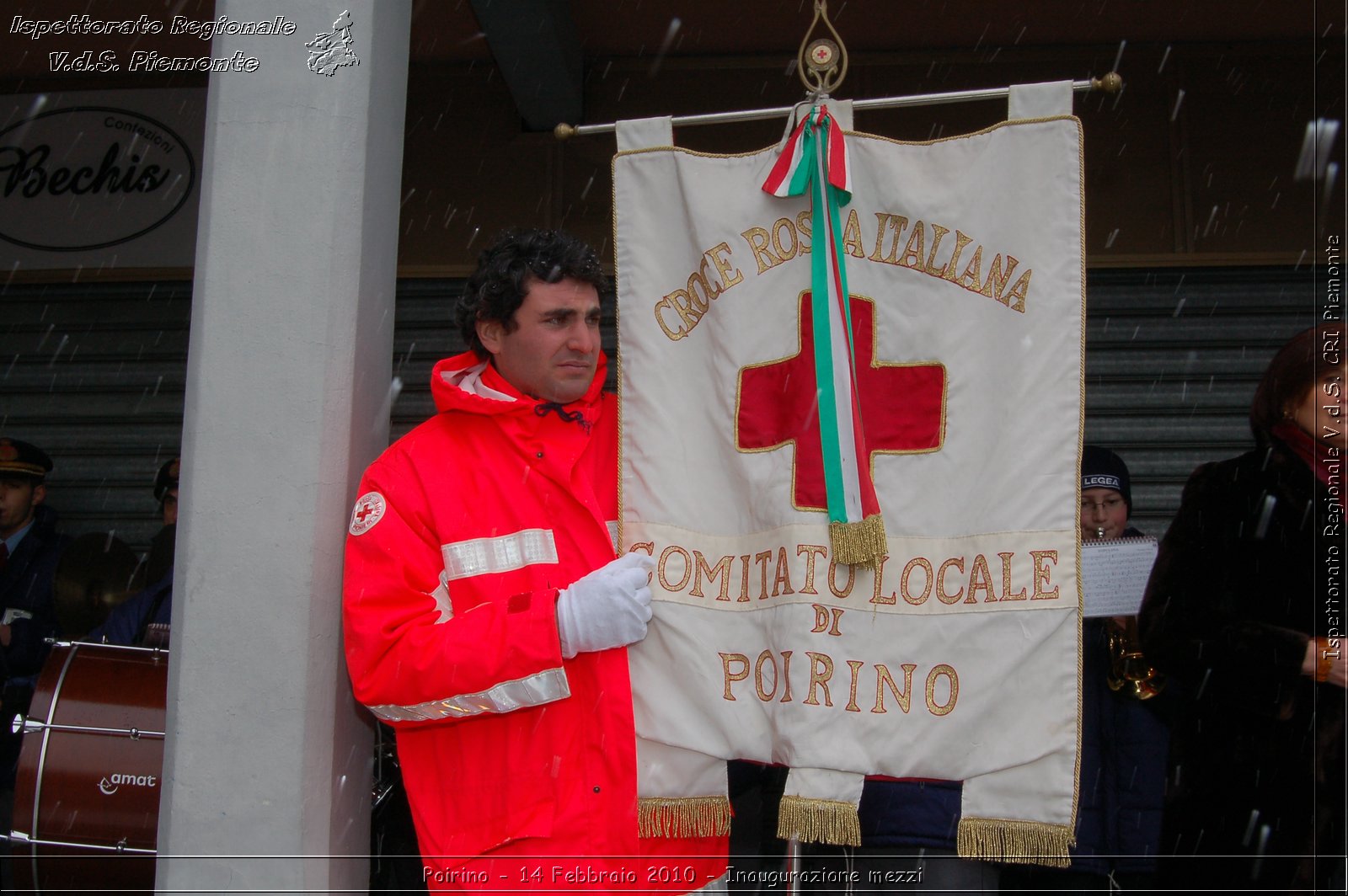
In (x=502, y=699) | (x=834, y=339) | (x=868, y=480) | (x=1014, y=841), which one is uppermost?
(x=834, y=339)

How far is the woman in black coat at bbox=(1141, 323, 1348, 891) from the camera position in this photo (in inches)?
110

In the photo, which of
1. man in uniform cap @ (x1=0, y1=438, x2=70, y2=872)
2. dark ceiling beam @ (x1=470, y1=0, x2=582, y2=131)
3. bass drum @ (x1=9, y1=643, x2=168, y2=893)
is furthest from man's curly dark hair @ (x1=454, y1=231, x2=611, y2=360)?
man in uniform cap @ (x1=0, y1=438, x2=70, y2=872)

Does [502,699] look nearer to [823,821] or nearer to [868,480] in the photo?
[823,821]

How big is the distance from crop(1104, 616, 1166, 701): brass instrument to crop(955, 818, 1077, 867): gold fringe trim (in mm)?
1337

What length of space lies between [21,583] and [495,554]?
11.6 feet

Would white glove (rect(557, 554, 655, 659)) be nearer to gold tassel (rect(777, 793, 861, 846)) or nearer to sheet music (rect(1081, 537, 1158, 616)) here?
gold tassel (rect(777, 793, 861, 846))

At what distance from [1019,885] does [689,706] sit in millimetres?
1866

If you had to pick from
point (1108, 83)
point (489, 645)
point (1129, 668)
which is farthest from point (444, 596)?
point (1129, 668)

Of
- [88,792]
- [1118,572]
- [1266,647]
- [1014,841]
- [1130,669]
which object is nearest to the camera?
[1014,841]

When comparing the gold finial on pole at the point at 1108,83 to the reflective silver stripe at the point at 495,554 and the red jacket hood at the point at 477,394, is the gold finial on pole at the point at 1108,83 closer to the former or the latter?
the red jacket hood at the point at 477,394

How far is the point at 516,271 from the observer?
306 cm

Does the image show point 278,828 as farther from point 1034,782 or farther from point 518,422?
point 1034,782

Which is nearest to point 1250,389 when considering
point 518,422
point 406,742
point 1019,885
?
point 1019,885

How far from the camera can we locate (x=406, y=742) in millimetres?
2811
